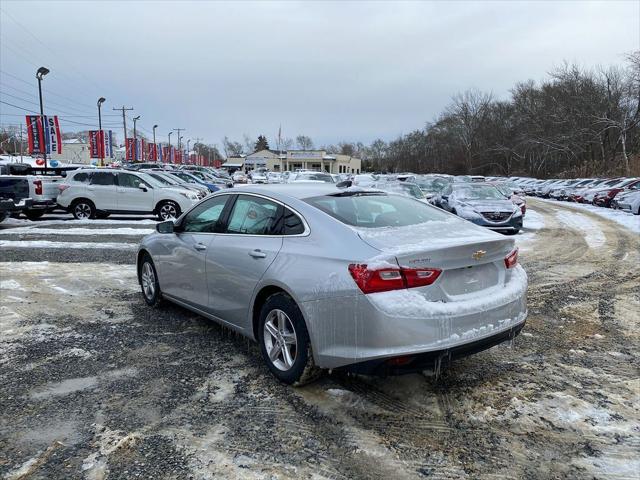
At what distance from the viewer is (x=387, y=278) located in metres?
3.24

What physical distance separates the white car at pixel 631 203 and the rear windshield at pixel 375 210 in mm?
20724

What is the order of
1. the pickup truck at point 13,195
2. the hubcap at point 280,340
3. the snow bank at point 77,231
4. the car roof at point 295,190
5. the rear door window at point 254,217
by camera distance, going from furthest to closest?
the pickup truck at point 13,195 < the snow bank at point 77,231 < the car roof at point 295,190 < the rear door window at point 254,217 < the hubcap at point 280,340

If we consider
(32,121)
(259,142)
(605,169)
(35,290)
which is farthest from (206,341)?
(259,142)

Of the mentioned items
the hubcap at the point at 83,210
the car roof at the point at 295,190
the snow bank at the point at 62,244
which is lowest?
the snow bank at the point at 62,244

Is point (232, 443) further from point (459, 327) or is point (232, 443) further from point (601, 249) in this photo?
point (601, 249)

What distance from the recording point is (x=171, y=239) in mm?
5492

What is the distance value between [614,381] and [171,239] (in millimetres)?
4477

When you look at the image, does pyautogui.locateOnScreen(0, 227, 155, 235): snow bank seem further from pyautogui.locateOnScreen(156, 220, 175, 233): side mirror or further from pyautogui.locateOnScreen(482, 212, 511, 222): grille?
pyautogui.locateOnScreen(482, 212, 511, 222): grille

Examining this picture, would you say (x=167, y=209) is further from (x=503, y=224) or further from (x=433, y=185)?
(x=433, y=185)

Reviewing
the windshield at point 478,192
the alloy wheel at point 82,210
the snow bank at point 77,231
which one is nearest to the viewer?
the snow bank at point 77,231

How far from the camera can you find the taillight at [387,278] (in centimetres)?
323

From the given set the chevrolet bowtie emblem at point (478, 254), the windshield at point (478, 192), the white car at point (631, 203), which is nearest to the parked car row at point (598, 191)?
the white car at point (631, 203)

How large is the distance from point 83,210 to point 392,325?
1534cm

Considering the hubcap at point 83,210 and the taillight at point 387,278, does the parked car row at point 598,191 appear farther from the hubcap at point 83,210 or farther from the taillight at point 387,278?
the taillight at point 387,278
